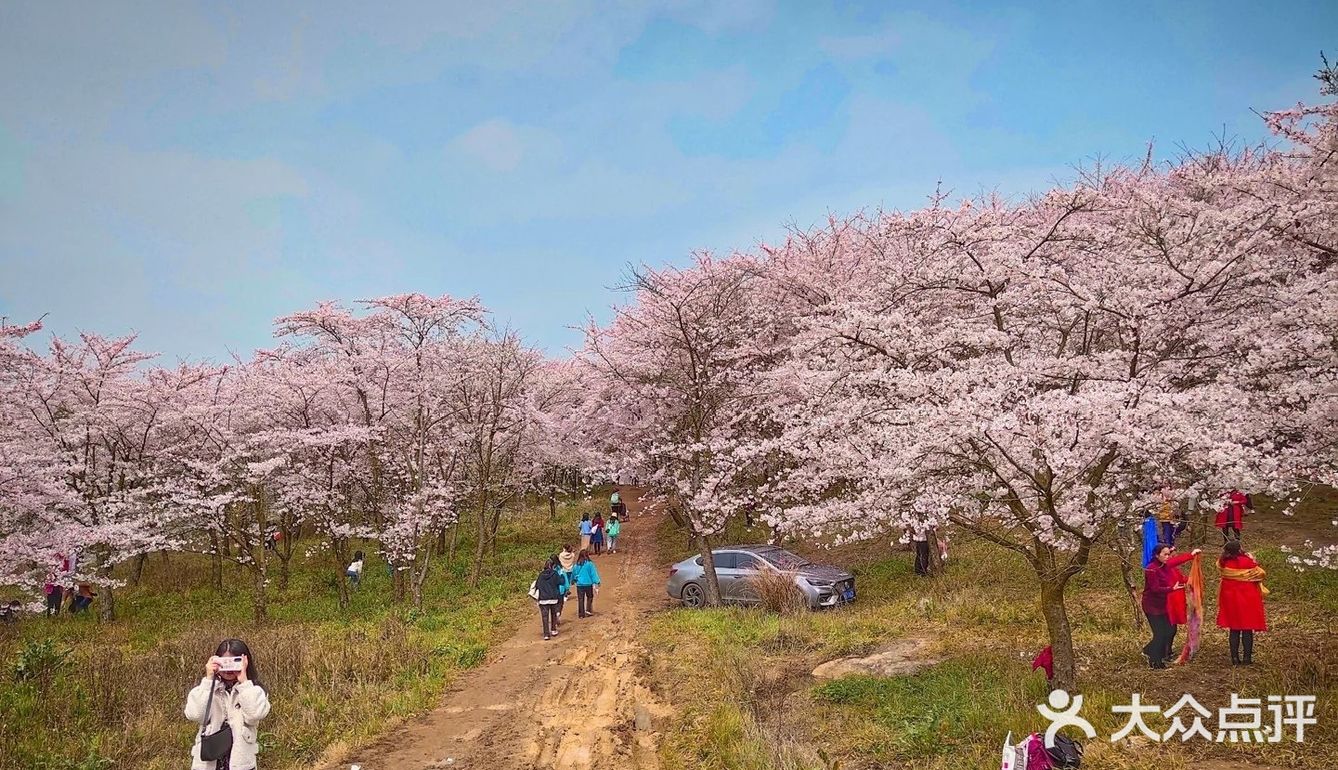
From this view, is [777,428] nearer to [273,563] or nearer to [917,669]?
[917,669]

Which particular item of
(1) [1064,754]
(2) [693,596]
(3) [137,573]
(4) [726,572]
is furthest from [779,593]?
(3) [137,573]

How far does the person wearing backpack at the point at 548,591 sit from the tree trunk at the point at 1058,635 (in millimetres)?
8931

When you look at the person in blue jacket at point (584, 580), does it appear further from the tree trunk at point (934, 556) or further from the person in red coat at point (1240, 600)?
the person in red coat at point (1240, 600)

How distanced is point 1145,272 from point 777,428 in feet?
36.8

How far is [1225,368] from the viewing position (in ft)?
27.8

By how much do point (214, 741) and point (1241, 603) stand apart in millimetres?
10279

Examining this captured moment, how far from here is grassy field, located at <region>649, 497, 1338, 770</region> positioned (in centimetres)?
677

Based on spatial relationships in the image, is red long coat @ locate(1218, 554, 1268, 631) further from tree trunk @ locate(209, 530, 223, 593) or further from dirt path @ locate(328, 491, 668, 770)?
tree trunk @ locate(209, 530, 223, 593)

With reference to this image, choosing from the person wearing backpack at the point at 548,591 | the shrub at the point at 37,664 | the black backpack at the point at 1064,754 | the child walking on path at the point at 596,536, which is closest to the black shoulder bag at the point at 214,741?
the black backpack at the point at 1064,754

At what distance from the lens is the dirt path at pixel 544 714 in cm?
798

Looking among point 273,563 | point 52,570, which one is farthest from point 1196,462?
point 273,563

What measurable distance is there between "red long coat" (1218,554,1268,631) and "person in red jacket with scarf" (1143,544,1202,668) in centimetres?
41

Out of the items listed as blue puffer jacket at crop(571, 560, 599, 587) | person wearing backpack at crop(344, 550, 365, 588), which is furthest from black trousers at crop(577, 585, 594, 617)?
person wearing backpack at crop(344, 550, 365, 588)

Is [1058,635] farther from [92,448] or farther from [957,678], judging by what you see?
[92,448]
